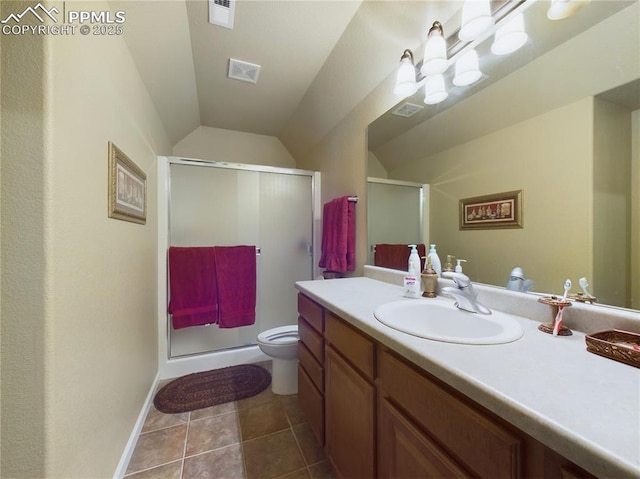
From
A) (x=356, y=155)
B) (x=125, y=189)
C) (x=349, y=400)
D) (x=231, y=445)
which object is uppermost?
(x=356, y=155)

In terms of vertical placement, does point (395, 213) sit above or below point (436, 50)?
below

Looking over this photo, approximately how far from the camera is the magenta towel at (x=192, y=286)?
6.33 feet

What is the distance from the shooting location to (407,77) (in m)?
1.30

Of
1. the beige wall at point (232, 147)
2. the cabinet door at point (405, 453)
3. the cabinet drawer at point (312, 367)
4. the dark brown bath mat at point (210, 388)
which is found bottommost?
the dark brown bath mat at point (210, 388)

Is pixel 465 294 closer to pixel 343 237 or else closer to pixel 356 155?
pixel 343 237

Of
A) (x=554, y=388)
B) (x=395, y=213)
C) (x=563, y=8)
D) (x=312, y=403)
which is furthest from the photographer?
(x=395, y=213)

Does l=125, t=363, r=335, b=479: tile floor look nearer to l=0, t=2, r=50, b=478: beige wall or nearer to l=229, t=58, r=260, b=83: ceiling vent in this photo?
l=0, t=2, r=50, b=478: beige wall

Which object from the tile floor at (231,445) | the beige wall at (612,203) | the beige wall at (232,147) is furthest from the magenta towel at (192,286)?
the beige wall at (612,203)

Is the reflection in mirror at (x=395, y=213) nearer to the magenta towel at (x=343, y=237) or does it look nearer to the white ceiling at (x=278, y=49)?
the magenta towel at (x=343, y=237)

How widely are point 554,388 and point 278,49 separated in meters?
1.99

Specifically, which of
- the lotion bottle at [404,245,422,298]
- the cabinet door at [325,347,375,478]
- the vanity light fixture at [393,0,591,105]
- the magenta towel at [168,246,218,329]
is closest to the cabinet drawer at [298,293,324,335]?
the cabinet door at [325,347,375,478]

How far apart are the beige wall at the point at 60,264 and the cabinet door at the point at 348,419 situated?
0.87 m

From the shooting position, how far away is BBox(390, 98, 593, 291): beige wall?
30.4 inches

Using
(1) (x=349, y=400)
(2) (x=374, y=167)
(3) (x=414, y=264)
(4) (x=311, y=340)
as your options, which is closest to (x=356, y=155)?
(2) (x=374, y=167)
